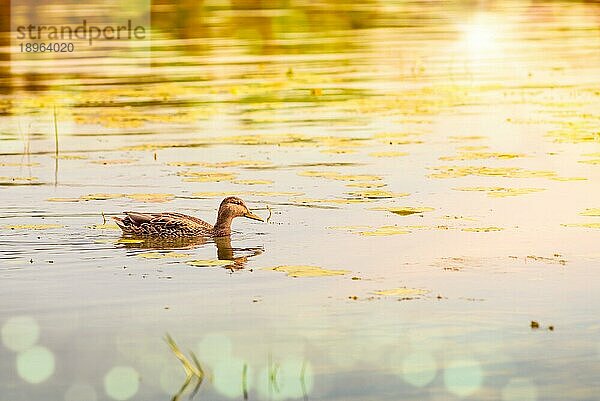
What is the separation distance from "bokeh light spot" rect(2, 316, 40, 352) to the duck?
9.11ft

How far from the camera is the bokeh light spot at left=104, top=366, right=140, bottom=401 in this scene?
23.7 ft

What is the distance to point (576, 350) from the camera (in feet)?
25.8

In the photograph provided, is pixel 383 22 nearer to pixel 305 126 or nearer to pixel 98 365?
pixel 305 126

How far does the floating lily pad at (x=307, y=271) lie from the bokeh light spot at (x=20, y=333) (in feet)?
6.22

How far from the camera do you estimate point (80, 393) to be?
7297mm

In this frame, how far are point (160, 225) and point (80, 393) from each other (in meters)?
4.29

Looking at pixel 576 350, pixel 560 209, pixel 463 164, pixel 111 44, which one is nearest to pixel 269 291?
pixel 576 350

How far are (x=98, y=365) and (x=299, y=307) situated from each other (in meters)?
1.57

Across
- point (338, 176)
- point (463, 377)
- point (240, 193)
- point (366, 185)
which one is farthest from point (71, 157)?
point (463, 377)

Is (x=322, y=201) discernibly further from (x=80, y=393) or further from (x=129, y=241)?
(x=80, y=393)

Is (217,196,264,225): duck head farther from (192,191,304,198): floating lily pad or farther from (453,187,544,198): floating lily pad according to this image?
(453,187,544,198): floating lily pad

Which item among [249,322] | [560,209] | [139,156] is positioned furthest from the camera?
[139,156]

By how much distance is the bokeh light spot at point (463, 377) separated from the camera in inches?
286

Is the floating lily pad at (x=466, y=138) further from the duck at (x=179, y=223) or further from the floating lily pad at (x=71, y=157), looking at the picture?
the duck at (x=179, y=223)
